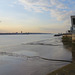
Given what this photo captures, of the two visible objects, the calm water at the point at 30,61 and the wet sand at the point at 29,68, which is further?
the calm water at the point at 30,61

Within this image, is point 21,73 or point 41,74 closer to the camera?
point 41,74

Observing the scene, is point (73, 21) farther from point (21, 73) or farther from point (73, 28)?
point (21, 73)

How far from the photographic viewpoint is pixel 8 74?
7098 mm

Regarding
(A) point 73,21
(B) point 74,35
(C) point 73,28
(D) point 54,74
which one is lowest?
(D) point 54,74

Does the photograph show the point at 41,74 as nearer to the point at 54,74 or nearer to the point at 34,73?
the point at 34,73

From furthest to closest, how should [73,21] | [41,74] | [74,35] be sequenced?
[73,21]
[74,35]
[41,74]

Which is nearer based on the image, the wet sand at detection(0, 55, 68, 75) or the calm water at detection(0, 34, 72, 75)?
the wet sand at detection(0, 55, 68, 75)

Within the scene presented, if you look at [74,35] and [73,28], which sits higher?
[73,28]

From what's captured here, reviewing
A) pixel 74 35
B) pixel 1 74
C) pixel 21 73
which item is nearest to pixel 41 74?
pixel 21 73

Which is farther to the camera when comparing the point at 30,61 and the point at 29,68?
the point at 30,61

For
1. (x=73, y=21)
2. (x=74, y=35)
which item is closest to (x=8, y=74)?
(x=74, y=35)

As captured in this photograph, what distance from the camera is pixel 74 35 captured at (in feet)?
67.1

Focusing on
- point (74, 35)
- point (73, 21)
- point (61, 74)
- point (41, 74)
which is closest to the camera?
point (61, 74)

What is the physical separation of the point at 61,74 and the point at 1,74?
4061 millimetres
